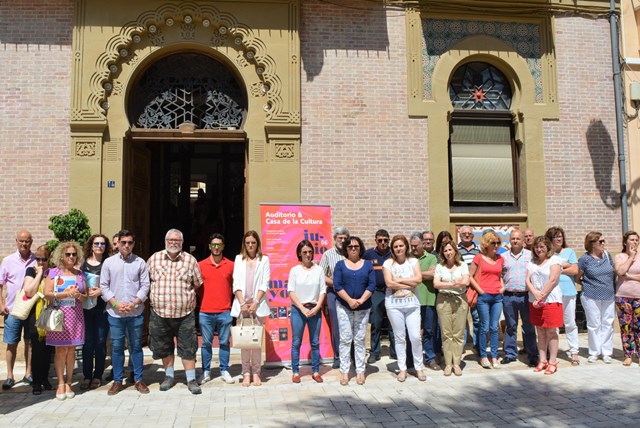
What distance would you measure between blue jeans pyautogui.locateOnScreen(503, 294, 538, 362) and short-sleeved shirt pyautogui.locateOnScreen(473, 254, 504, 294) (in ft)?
1.23

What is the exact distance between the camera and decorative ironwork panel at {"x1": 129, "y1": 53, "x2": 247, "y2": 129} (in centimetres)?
954

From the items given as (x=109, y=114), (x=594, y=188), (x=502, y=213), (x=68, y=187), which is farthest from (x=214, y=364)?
(x=594, y=188)

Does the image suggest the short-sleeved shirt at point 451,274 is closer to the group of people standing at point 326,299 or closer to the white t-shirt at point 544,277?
the group of people standing at point 326,299

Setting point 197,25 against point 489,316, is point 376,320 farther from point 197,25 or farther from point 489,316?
point 197,25

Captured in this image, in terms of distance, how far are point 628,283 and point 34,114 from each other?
9734mm

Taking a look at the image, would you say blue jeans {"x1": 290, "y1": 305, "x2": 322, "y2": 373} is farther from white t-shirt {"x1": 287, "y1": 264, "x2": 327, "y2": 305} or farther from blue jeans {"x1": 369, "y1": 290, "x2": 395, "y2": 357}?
blue jeans {"x1": 369, "y1": 290, "x2": 395, "y2": 357}

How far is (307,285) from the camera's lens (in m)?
6.74

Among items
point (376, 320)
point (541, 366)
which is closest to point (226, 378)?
point (376, 320)

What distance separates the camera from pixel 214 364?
25.3ft

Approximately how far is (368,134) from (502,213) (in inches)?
120

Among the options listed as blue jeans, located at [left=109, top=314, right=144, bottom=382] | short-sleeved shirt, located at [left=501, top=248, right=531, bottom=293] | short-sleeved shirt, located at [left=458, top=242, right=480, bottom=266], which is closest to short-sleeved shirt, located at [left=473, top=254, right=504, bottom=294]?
short-sleeved shirt, located at [left=501, top=248, right=531, bottom=293]

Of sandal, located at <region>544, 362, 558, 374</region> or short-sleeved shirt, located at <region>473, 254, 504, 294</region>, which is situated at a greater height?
short-sleeved shirt, located at <region>473, 254, 504, 294</region>

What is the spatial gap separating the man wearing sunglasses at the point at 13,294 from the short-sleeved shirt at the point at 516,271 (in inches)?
253

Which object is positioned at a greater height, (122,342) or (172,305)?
(172,305)
